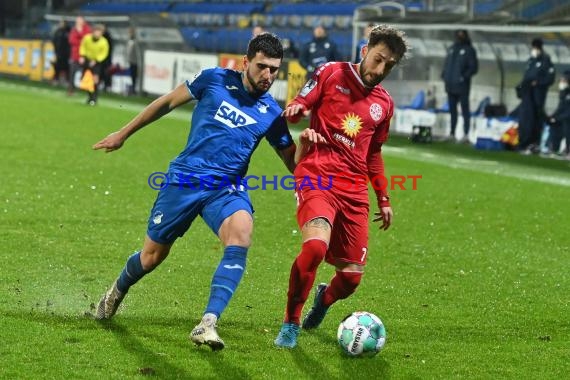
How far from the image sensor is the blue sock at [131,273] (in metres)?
7.28

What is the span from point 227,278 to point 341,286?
38.4 inches

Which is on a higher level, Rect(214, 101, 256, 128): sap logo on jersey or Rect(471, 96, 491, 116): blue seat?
Rect(214, 101, 256, 128): sap logo on jersey

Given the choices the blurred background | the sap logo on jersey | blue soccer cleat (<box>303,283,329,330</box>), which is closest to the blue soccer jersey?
the sap logo on jersey

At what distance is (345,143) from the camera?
729cm

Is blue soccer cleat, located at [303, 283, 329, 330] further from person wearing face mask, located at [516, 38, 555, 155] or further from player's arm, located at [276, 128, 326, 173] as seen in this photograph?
person wearing face mask, located at [516, 38, 555, 155]

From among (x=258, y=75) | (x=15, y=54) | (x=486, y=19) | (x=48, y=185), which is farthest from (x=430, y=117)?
(x=15, y=54)

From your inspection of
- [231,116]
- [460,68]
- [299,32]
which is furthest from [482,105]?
[231,116]

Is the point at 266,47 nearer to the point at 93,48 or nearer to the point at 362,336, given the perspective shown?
the point at 362,336

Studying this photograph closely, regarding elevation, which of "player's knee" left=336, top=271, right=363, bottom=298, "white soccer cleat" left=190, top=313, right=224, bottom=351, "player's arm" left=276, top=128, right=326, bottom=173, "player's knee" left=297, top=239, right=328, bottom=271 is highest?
"player's arm" left=276, top=128, right=326, bottom=173

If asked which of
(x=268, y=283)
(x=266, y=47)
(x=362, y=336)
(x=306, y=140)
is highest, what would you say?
(x=266, y=47)

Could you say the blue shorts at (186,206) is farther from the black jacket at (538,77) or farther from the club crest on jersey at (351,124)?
the black jacket at (538,77)

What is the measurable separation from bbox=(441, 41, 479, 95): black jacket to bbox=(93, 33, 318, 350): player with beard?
16.2 meters

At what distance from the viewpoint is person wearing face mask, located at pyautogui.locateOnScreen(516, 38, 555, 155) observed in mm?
21578

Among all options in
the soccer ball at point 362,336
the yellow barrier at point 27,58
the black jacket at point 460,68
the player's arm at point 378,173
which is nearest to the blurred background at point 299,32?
the yellow barrier at point 27,58
